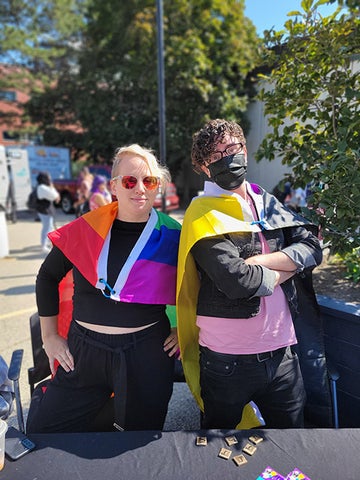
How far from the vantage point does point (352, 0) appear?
172 cm

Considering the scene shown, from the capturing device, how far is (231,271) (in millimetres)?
1338

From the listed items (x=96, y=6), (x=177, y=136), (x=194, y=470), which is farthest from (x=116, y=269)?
(x=96, y=6)

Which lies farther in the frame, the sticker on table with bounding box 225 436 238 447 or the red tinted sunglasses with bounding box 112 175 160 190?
the red tinted sunglasses with bounding box 112 175 160 190

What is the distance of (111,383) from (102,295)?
41 cm

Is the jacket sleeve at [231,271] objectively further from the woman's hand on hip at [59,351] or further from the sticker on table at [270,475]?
the woman's hand on hip at [59,351]

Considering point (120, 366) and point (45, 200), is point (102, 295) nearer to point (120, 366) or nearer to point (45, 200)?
point (120, 366)

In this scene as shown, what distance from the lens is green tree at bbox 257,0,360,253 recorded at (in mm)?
1978

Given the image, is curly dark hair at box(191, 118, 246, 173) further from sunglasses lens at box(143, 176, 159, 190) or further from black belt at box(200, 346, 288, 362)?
black belt at box(200, 346, 288, 362)

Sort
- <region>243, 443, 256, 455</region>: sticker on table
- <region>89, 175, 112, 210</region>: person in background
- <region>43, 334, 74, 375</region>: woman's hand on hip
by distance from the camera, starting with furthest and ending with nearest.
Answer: <region>89, 175, 112, 210</region>: person in background, <region>43, 334, 74, 375</region>: woman's hand on hip, <region>243, 443, 256, 455</region>: sticker on table

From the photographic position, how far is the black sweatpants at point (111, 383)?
1631mm

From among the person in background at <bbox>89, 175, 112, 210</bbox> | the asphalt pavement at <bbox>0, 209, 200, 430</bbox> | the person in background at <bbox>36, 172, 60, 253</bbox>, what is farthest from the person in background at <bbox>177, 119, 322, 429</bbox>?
the person in background at <bbox>36, 172, 60, 253</bbox>

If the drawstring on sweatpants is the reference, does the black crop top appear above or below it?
above

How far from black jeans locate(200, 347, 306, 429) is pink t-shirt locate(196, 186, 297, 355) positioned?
0.04 m

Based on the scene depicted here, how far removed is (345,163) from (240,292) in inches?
41.7
